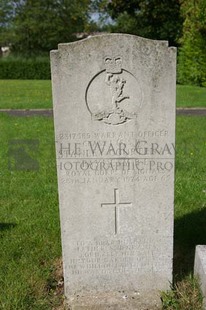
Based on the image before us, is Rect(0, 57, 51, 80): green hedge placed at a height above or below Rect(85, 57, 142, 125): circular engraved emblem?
above

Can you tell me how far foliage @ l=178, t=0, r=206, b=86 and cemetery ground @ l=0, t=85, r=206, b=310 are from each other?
921 centimetres

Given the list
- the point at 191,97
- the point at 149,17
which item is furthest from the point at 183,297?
the point at 149,17

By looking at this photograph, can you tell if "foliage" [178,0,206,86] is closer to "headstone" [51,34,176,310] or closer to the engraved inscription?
"headstone" [51,34,176,310]

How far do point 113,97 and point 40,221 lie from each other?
2199mm

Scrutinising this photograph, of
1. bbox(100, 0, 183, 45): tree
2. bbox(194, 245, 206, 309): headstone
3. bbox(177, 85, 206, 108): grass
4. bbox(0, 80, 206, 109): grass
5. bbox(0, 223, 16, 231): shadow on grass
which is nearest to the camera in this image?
bbox(194, 245, 206, 309): headstone

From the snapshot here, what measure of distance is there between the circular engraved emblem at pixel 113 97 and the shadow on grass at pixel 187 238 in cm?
157

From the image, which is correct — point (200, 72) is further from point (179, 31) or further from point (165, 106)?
point (165, 106)

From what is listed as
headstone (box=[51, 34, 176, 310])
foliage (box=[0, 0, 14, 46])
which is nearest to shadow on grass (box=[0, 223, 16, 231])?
headstone (box=[51, 34, 176, 310])

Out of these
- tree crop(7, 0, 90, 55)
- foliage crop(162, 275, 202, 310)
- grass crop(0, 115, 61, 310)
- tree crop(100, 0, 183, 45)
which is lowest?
foliage crop(162, 275, 202, 310)

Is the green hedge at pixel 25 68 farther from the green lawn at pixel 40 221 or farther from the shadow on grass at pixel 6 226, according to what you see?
the shadow on grass at pixel 6 226

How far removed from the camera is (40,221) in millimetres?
4305

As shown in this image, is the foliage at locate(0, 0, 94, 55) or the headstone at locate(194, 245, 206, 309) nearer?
the headstone at locate(194, 245, 206, 309)

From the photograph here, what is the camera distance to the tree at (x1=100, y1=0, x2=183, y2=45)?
23375mm

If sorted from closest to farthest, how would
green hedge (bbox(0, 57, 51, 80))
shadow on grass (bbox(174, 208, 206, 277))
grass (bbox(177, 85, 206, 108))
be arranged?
shadow on grass (bbox(174, 208, 206, 277)), grass (bbox(177, 85, 206, 108)), green hedge (bbox(0, 57, 51, 80))
